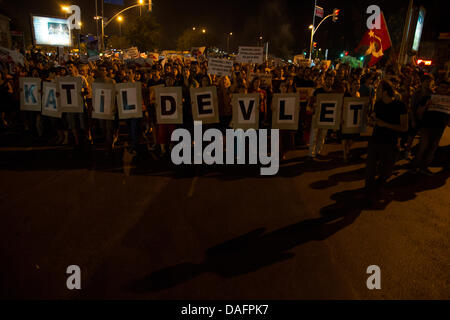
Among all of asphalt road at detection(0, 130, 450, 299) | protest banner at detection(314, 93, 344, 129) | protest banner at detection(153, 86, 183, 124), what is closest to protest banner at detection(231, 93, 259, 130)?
asphalt road at detection(0, 130, 450, 299)

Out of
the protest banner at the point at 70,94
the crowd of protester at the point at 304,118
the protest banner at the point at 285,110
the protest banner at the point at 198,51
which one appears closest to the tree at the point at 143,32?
the protest banner at the point at 198,51

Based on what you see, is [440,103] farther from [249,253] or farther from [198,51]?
[198,51]

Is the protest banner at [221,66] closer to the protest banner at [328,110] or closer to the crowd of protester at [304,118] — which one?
the crowd of protester at [304,118]

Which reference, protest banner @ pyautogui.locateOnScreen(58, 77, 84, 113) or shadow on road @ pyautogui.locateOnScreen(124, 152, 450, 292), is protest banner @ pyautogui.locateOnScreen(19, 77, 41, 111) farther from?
shadow on road @ pyautogui.locateOnScreen(124, 152, 450, 292)

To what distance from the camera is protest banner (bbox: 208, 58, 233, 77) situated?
26.8 ft

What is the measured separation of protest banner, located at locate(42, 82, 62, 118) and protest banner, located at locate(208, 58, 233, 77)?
3952mm

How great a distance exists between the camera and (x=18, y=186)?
6.09 metres

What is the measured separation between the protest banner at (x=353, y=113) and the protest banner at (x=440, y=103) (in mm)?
1289

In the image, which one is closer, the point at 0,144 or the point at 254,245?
the point at 254,245

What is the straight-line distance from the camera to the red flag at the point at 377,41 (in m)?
8.39

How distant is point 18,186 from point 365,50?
29.4 ft

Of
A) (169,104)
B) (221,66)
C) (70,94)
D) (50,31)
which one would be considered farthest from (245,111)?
(50,31)
